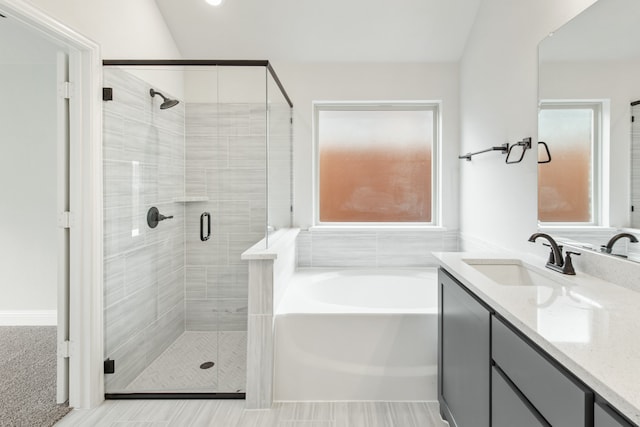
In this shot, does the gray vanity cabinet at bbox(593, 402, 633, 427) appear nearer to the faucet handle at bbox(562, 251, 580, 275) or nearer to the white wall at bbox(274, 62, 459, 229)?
the faucet handle at bbox(562, 251, 580, 275)

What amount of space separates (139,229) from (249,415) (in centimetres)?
131

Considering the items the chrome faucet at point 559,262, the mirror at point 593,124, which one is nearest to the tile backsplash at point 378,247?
the mirror at point 593,124

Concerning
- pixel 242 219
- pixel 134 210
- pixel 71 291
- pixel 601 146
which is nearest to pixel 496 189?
pixel 601 146

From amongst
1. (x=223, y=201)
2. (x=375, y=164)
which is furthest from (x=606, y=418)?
(x=375, y=164)

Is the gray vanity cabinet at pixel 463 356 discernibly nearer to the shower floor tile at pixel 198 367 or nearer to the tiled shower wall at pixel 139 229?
the shower floor tile at pixel 198 367

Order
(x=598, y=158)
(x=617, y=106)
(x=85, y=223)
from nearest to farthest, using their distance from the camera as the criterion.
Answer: (x=617, y=106), (x=598, y=158), (x=85, y=223)

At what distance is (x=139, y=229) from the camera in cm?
225

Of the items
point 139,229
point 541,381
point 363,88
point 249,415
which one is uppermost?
point 363,88

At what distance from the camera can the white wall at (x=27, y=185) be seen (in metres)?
3.18

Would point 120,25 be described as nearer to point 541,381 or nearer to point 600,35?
point 600,35

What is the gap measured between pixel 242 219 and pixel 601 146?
6.11 ft

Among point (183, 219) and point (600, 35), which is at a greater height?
point (600, 35)

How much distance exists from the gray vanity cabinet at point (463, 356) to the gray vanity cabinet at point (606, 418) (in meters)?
0.53

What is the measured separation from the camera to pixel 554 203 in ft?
5.80
